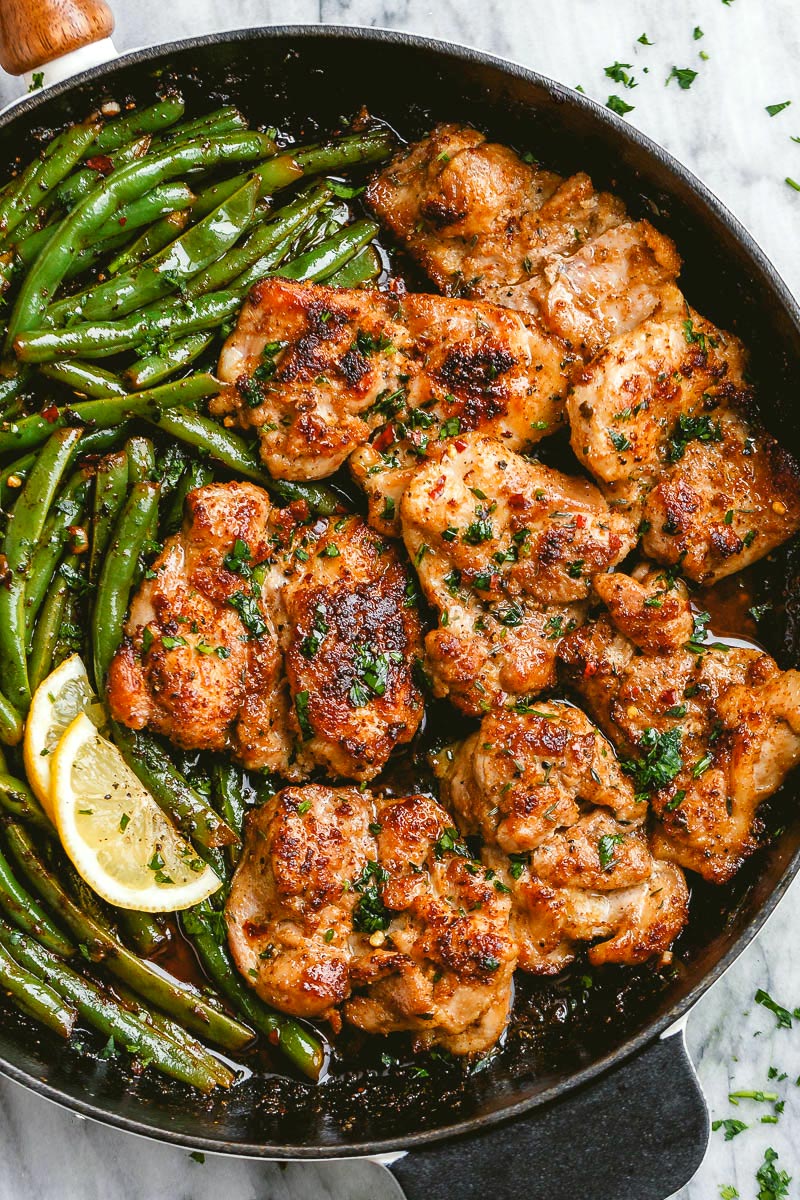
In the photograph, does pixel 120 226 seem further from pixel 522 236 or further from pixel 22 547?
pixel 522 236

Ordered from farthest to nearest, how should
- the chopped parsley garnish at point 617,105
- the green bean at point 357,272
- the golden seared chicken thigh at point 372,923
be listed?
the chopped parsley garnish at point 617,105 < the green bean at point 357,272 < the golden seared chicken thigh at point 372,923

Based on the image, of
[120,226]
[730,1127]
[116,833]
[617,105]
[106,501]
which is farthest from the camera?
[617,105]

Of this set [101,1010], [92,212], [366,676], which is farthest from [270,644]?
[92,212]

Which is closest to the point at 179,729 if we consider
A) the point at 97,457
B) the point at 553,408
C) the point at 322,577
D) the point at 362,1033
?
the point at 322,577

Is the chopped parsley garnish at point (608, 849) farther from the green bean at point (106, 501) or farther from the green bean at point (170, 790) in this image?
the green bean at point (106, 501)

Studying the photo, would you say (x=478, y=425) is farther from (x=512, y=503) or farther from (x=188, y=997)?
(x=188, y=997)

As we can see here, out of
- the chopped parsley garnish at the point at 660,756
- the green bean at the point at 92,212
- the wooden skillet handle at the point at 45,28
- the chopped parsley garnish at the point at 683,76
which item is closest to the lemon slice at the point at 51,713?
the green bean at the point at 92,212
